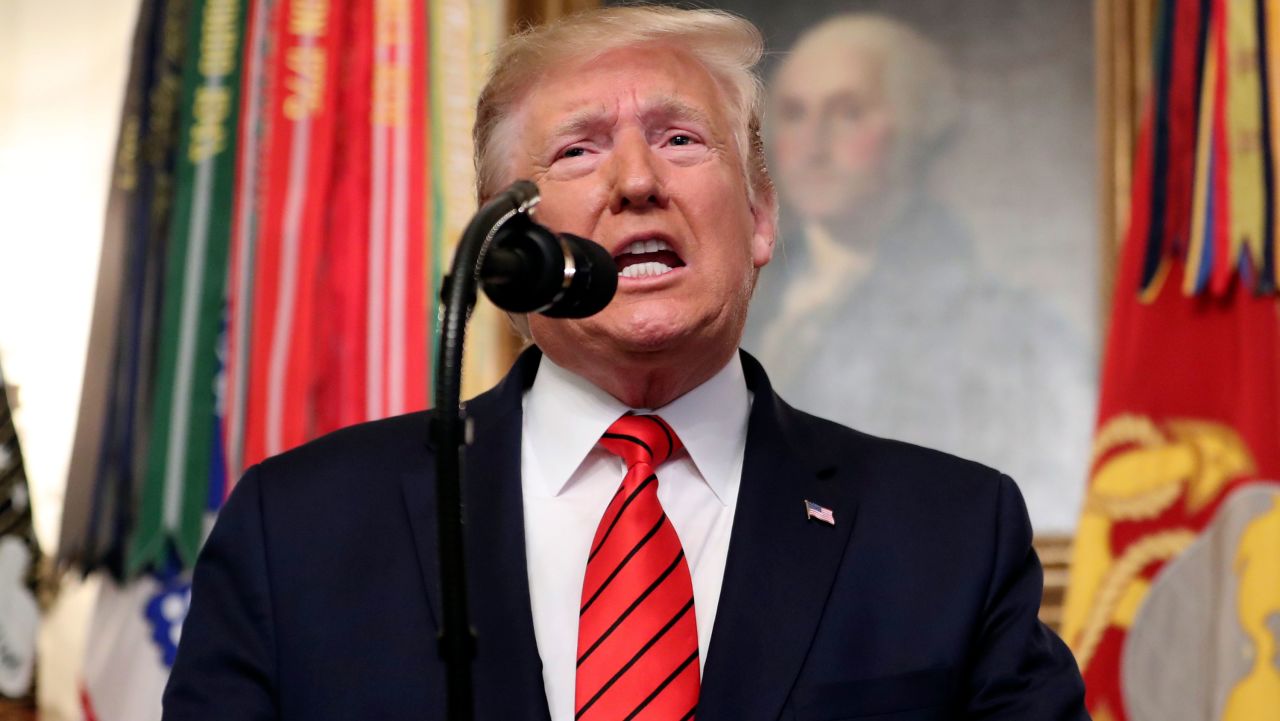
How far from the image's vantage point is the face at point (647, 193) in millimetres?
1772

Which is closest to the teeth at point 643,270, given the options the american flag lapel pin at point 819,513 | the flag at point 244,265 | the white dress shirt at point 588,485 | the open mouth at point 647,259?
the open mouth at point 647,259

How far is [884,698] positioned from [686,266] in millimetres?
595

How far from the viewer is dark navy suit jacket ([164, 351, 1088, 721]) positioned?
155 cm

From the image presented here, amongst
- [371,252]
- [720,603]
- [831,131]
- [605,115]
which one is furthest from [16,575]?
[831,131]

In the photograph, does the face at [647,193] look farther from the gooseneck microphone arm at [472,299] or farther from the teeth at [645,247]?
the gooseneck microphone arm at [472,299]

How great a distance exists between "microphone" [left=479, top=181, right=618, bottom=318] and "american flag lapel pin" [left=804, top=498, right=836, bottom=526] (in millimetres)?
672

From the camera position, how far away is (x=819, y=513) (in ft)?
5.75

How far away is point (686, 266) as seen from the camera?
5.93 ft

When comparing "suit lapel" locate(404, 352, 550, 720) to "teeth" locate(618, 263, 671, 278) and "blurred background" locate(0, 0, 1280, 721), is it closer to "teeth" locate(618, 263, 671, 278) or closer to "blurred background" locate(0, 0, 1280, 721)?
"teeth" locate(618, 263, 671, 278)

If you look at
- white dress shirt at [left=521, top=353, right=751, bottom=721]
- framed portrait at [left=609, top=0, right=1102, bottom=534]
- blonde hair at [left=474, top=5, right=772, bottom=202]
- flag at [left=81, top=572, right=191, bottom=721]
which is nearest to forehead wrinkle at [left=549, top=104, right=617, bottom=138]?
blonde hair at [left=474, top=5, right=772, bottom=202]

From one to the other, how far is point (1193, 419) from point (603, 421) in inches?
62.5

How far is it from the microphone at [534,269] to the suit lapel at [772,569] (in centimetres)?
58

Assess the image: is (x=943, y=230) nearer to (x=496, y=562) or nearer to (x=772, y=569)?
(x=772, y=569)

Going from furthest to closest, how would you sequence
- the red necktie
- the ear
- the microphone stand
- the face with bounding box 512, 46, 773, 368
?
the ear, the face with bounding box 512, 46, 773, 368, the red necktie, the microphone stand
